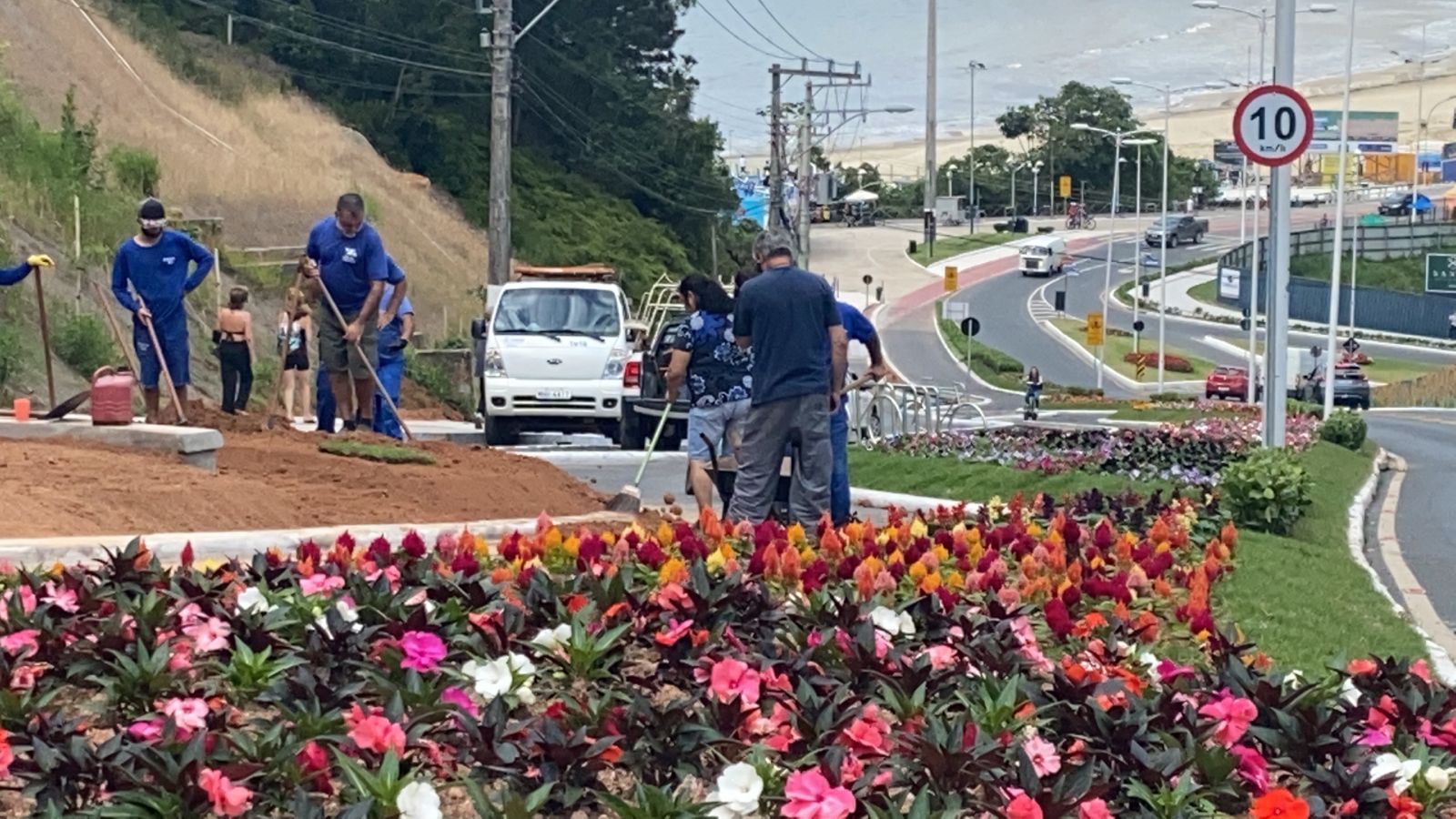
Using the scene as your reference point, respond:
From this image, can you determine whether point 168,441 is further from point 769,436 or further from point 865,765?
point 865,765

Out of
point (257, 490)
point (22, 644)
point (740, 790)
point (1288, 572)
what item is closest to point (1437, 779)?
point (740, 790)

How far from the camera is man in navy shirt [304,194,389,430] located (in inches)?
536

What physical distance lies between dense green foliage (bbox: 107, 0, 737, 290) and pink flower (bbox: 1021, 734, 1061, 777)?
4828 centimetres

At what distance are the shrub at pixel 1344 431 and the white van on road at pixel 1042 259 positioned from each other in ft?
246

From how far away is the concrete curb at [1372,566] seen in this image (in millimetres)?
8836

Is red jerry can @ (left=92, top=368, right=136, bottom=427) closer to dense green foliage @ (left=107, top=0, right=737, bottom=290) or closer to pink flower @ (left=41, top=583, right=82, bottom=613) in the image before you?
pink flower @ (left=41, top=583, right=82, bottom=613)

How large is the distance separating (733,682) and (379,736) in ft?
3.44

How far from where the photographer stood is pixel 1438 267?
7950 centimetres

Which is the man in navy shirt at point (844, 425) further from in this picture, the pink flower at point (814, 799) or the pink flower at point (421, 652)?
the pink flower at point (814, 799)

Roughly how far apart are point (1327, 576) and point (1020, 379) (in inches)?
2130

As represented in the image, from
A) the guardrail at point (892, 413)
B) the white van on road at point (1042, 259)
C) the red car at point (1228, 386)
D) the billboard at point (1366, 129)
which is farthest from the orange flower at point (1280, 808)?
the billboard at point (1366, 129)

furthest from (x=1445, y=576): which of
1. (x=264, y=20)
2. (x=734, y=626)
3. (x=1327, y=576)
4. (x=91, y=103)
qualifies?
(x=264, y=20)

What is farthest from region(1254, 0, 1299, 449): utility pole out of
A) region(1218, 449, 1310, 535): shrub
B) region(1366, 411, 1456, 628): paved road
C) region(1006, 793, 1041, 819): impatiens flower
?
region(1006, 793, 1041, 819): impatiens flower

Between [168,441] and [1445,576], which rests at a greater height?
[168,441]
